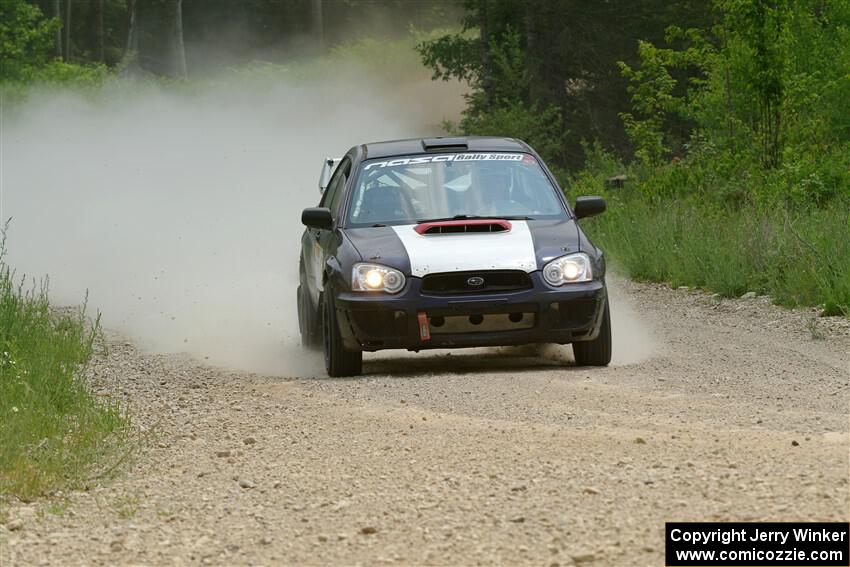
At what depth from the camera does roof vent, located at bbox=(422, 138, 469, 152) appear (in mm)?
13281

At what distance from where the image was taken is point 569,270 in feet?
A: 38.5

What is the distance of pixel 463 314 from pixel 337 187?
2.63 meters

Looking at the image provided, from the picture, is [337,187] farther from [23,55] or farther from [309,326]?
[23,55]

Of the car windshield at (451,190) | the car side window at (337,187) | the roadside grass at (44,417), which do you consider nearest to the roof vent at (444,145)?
the car windshield at (451,190)

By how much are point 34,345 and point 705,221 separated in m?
9.50

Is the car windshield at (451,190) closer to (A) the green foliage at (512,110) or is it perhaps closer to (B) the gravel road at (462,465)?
(B) the gravel road at (462,465)

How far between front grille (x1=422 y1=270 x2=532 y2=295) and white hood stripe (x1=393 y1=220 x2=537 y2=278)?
39 mm

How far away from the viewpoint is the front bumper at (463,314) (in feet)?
37.9

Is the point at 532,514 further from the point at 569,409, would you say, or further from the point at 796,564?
the point at 569,409

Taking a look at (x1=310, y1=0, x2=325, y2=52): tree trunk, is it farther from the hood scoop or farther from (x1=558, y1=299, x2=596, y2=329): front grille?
(x1=558, y1=299, x2=596, y2=329): front grille

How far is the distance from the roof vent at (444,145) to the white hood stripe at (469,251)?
138cm

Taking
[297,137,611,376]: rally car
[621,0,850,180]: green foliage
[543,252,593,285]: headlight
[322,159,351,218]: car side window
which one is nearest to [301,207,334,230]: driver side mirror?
[297,137,611,376]: rally car

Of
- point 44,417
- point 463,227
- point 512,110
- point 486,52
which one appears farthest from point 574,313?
point 486,52

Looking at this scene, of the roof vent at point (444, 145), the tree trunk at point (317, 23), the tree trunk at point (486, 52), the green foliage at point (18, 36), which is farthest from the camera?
the tree trunk at point (317, 23)
